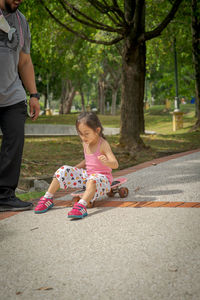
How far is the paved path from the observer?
2.66 metres

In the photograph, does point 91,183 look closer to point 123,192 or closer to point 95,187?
point 95,187

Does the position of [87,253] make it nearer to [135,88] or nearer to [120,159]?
[120,159]

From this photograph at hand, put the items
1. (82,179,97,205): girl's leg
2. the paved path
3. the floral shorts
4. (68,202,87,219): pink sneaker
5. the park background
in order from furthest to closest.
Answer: the park background < the floral shorts < (82,179,97,205): girl's leg < (68,202,87,219): pink sneaker < the paved path

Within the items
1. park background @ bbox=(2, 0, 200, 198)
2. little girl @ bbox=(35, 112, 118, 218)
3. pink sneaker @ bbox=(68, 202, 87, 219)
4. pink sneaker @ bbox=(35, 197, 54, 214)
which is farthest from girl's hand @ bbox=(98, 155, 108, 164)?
park background @ bbox=(2, 0, 200, 198)

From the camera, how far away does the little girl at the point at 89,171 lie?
466 cm

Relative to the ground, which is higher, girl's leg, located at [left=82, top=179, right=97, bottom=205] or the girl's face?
the girl's face

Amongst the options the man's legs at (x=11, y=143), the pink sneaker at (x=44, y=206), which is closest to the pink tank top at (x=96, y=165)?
the pink sneaker at (x=44, y=206)

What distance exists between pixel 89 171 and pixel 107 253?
71.8 inches

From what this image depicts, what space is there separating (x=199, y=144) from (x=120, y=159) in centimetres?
375

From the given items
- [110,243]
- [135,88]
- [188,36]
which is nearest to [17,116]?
[110,243]

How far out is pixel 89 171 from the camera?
5020 millimetres

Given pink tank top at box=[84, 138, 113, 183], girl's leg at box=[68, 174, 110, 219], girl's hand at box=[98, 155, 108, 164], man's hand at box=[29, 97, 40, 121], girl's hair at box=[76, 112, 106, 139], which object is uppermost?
man's hand at box=[29, 97, 40, 121]

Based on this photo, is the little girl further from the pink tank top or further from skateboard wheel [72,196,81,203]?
skateboard wheel [72,196,81,203]

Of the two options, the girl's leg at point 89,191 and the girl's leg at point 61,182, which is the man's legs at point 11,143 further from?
the girl's leg at point 89,191
